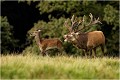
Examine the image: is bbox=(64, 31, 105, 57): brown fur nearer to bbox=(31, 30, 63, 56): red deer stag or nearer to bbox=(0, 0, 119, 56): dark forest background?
bbox=(31, 30, 63, 56): red deer stag

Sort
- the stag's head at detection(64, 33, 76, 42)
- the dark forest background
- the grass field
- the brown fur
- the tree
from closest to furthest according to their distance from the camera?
the grass field < the stag's head at detection(64, 33, 76, 42) < the brown fur < the dark forest background < the tree

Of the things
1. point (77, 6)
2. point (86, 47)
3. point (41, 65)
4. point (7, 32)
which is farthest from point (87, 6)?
point (41, 65)

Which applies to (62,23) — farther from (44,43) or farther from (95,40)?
(95,40)

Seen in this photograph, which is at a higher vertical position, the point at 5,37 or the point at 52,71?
the point at 5,37

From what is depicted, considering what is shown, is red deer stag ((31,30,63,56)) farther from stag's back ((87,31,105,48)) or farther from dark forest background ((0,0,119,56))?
dark forest background ((0,0,119,56))

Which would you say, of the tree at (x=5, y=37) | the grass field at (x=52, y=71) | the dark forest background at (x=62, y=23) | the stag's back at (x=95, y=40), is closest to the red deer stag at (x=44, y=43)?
the stag's back at (x=95, y=40)

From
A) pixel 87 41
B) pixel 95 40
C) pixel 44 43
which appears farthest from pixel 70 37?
pixel 44 43

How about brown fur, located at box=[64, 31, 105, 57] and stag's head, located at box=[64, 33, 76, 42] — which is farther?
brown fur, located at box=[64, 31, 105, 57]

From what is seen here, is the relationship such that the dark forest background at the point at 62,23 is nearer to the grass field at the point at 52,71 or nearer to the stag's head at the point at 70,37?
the stag's head at the point at 70,37

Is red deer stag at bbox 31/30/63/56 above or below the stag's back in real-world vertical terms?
below

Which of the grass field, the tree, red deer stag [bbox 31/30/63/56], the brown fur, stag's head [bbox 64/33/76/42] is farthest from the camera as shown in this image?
the tree

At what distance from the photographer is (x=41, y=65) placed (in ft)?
32.7

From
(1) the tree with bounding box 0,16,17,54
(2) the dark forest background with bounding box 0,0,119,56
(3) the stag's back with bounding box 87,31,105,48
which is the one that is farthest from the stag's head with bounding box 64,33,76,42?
(1) the tree with bounding box 0,16,17,54

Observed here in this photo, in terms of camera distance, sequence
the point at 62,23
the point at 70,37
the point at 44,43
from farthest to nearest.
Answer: the point at 62,23 → the point at 44,43 → the point at 70,37
